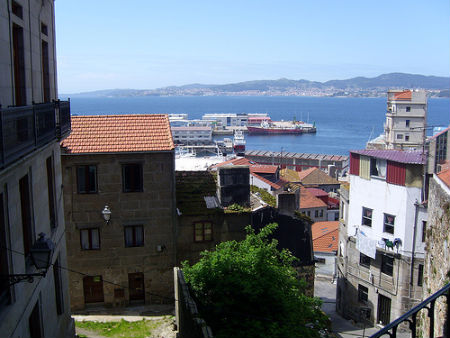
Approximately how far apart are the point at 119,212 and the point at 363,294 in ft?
51.8

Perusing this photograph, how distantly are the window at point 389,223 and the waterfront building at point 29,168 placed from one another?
18.4 meters

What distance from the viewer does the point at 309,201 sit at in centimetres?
5356

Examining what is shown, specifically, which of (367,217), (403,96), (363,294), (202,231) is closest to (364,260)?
(363,294)

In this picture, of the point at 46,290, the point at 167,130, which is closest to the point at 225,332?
the point at 46,290

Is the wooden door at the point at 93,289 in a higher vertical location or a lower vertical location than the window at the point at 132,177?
lower

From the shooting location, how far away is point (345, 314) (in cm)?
2859

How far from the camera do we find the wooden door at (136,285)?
66.6 ft

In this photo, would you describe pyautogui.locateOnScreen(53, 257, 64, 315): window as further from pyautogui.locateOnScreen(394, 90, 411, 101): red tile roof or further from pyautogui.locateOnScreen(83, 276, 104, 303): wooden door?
pyautogui.locateOnScreen(394, 90, 411, 101): red tile roof

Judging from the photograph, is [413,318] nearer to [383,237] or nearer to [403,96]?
[383,237]

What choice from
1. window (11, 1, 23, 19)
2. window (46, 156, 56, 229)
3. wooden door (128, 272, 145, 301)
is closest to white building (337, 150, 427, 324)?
wooden door (128, 272, 145, 301)

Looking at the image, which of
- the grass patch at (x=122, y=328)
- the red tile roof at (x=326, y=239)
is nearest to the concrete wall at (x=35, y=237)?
the grass patch at (x=122, y=328)

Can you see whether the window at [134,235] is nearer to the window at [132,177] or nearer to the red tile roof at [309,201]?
the window at [132,177]

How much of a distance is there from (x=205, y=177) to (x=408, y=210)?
10.9 m

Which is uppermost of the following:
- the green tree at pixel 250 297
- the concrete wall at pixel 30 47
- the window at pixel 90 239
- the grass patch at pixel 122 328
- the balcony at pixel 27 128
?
the concrete wall at pixel 30 47
